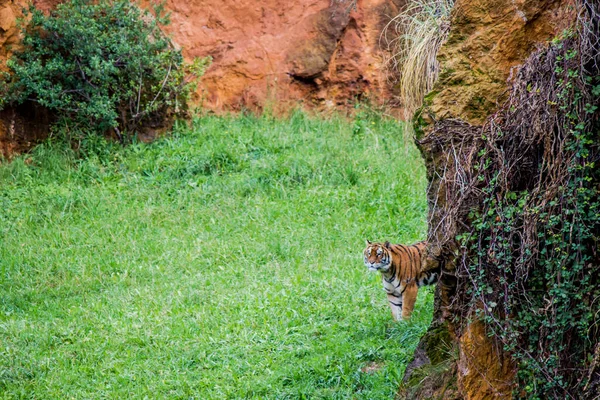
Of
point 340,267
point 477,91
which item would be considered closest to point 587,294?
point 477,91

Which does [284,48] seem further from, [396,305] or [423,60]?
[396,305]

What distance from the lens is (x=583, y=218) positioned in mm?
4578

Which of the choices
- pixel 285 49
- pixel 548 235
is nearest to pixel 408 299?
pixel 548 235

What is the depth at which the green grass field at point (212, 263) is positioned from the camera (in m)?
7.28

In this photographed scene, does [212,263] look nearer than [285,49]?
Yes

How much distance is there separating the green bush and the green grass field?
56 centimetres

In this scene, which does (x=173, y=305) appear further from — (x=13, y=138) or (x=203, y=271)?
(x=13, y=138)

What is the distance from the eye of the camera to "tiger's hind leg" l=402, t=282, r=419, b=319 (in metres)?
7.79

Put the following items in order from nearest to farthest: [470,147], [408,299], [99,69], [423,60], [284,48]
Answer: [470,147], [408,299], [423,60], [99,69], [284,48]

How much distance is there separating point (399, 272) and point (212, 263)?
2.63 metres

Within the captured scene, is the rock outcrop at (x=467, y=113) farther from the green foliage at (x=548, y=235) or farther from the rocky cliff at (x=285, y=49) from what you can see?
the rocky cliff at (x=285, y=49)

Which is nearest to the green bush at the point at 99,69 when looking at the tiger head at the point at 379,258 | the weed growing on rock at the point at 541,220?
the tiger head at the point at 379,258

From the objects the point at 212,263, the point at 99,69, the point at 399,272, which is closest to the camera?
the point at 399,272

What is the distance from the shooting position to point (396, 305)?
788cm
